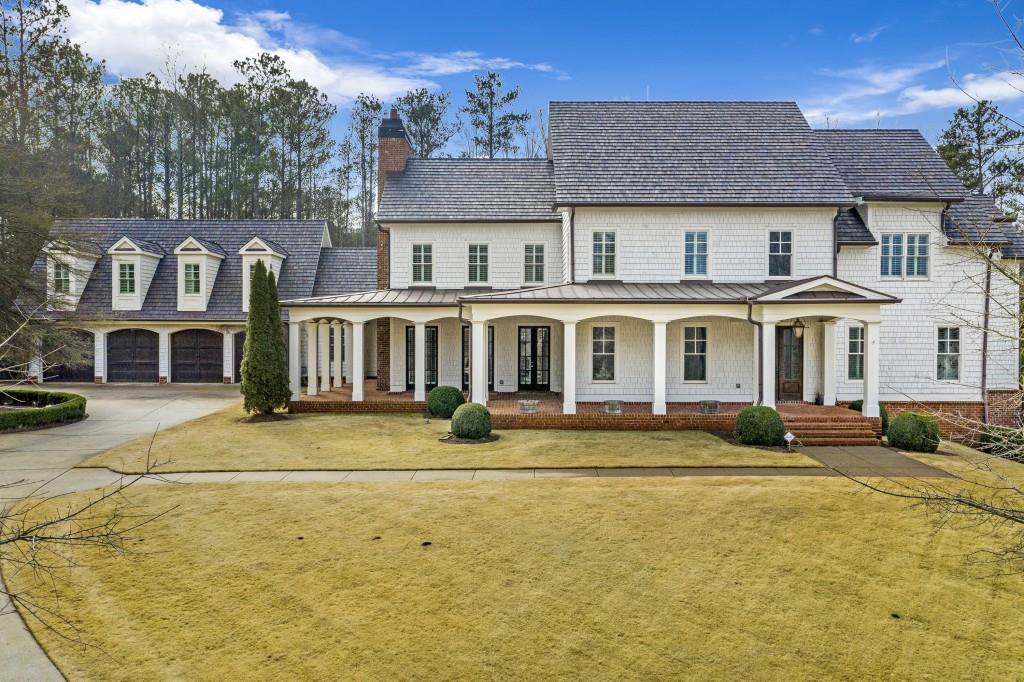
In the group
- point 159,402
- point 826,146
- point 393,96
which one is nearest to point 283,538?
point 159,402

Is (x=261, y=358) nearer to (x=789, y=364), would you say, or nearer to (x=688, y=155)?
(x=688, y=155)

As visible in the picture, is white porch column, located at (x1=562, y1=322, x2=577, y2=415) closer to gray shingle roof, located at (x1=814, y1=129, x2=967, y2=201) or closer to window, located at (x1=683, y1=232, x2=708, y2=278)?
window, located at (x1=683, y1=232, x2=708, y2=278)

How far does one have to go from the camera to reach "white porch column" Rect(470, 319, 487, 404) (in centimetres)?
1666

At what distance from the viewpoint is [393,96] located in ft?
135

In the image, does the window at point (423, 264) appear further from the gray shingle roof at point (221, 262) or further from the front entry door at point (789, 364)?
the front entry door at point (789, 364)

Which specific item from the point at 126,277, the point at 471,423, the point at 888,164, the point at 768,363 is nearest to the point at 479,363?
the point at 471,423

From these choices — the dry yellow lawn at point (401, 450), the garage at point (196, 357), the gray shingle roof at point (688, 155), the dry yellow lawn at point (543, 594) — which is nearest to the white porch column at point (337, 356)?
the dry yellow lawn at point (401, 450)

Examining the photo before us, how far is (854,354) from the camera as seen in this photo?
18.6 m

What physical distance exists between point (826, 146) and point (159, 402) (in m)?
26.0

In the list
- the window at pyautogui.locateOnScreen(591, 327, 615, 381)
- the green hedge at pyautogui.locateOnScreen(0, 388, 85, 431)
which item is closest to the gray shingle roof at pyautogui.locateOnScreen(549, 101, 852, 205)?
the window at pyautogui.locateOnScreen(591, 327, 615, 381)

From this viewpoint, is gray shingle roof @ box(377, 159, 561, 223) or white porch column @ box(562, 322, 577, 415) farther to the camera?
gray shingle roof @ box(377, 159, 561, 223)

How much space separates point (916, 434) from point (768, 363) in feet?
12.2

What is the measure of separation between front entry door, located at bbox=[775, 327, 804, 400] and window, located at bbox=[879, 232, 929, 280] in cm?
371

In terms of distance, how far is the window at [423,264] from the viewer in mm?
20500
